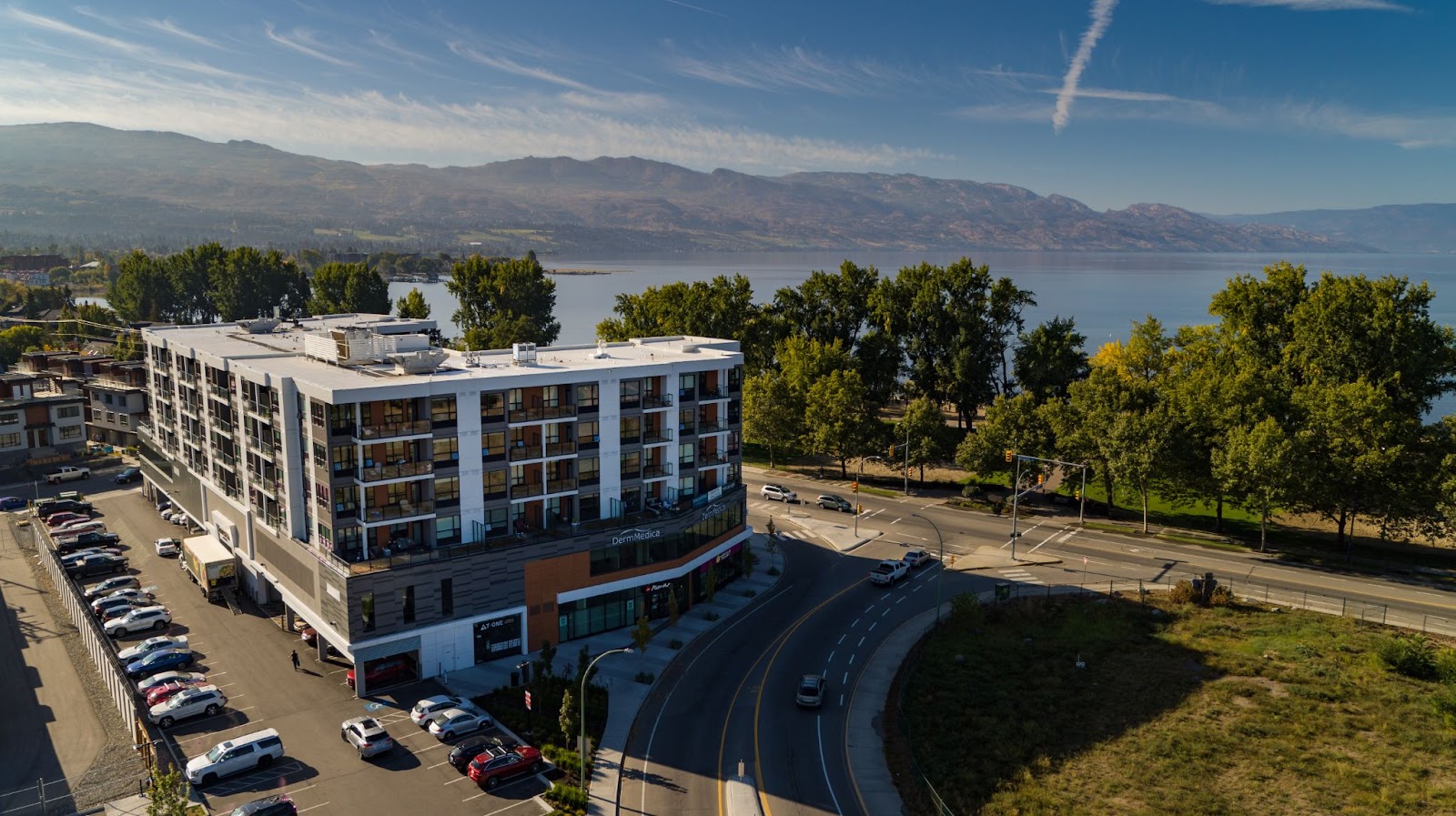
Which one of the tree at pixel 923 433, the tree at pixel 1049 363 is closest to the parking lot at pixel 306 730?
the tree at pixel 923 433

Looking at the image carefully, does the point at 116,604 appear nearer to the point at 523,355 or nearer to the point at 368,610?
the point at 368,610

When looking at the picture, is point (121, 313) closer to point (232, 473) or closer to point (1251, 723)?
point (232, 473)

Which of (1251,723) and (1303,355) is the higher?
(1303,355)

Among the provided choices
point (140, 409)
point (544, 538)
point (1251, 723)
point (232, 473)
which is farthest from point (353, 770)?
point (140, 409)

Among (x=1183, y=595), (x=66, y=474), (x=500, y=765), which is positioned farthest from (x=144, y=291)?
(x=1183, y=595)

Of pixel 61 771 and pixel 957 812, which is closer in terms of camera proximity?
pixel 957 812

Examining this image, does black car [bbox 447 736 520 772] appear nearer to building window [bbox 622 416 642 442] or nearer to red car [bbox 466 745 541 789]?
red car [bbox 466 745 541 789]

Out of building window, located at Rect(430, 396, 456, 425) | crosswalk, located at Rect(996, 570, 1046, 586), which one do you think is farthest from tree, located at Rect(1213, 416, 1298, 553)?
building window, located at Rect(430, 396, 456, 425)
